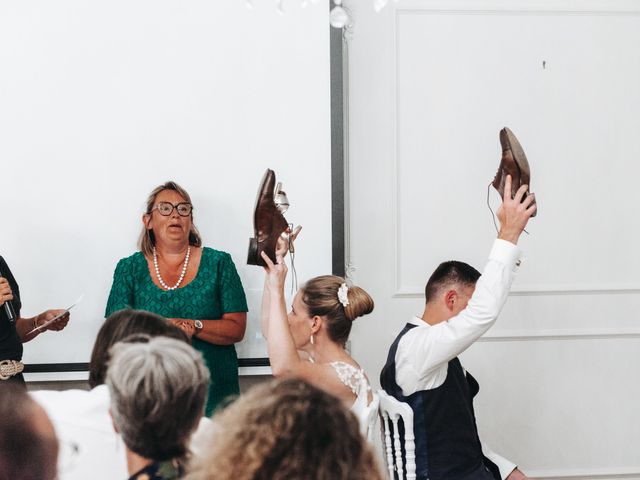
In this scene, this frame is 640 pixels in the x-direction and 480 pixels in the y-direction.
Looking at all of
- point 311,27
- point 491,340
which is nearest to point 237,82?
point 311,27

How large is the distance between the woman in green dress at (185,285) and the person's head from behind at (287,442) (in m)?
1.91

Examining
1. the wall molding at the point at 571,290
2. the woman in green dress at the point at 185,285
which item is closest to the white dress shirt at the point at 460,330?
the woman in green dress at the point at 185,285

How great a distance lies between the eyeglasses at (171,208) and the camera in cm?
290

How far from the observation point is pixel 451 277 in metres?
2.40

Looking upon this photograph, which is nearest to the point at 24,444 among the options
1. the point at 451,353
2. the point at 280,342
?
the point at 280,342

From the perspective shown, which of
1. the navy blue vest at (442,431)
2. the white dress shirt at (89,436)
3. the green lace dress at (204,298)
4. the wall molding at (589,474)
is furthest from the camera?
the wall molding at (589,474)

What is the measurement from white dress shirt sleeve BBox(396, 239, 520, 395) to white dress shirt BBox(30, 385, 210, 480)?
87cm

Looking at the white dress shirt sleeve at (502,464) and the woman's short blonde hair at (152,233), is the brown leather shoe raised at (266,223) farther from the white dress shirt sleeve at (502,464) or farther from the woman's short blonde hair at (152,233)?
the white dress shirt sleeve at (502,464)

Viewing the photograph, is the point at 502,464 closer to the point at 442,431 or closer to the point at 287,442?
the point at 442,431

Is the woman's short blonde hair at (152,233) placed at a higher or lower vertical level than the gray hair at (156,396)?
higher

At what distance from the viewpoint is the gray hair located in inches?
49.6

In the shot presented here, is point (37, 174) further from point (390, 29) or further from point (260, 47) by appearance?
point (390, 29)

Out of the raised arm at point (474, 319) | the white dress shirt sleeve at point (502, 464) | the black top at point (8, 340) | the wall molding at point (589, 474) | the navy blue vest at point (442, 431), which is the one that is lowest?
the wall molding at point (589, 474)

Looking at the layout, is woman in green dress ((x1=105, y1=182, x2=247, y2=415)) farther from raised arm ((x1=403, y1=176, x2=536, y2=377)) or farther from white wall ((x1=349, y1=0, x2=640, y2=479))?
raised arm ((x1=403, y1=176, x2=536, y2=377))
